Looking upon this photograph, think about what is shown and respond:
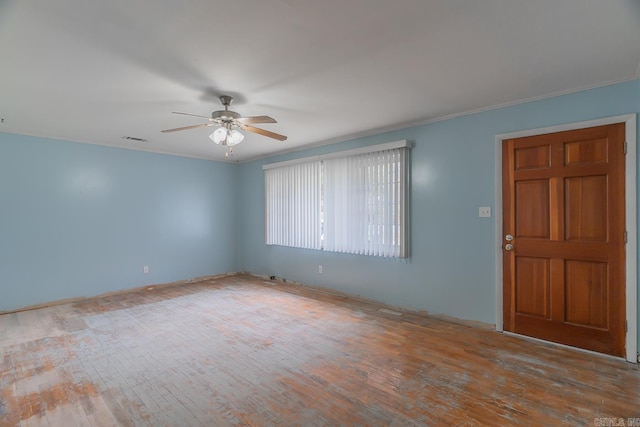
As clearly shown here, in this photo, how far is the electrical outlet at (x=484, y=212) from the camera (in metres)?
3.30

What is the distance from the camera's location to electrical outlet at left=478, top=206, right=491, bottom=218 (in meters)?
3.30

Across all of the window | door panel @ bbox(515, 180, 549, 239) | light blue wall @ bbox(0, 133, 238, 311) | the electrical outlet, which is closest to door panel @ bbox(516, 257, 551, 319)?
door panel @ bbox(515, 180, 549, 239)

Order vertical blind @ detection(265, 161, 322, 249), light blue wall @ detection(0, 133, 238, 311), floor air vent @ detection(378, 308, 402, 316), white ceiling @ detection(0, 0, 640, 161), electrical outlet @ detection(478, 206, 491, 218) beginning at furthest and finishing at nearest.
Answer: vertical blind @ detection(265, 161, 322, 249) → light blue wall @ detection(0, 133, 238, 311) → floor air vent @ detection(378, 308, 402, 316) → electrical outlet @ detection(478, 206, 491, 218) → white ceiling @ detection(0, 0, 640, 161)

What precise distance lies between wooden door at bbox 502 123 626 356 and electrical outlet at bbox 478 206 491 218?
0.15 metres

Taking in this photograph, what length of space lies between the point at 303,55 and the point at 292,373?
247 centimetres

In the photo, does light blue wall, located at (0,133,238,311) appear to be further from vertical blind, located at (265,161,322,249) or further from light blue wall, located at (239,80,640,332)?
light blue wall, located at (239,80,640,332)

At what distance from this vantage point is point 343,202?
180 inches

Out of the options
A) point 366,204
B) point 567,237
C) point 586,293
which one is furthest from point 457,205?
point 586,293

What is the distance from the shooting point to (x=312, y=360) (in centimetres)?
264

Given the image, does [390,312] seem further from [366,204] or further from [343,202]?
[343,202]

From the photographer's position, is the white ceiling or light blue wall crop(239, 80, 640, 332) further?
light blue wall crop(239, 80, 640, 332)

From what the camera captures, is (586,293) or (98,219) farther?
(98,219)

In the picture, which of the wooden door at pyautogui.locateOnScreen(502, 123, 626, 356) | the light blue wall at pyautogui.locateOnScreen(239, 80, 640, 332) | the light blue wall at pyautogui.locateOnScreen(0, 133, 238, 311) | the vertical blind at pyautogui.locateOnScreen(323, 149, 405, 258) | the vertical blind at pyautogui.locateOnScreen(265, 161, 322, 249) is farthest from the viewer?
the vertical blind at pyautogui.locateOnScreen(265, 161, 322, 249)

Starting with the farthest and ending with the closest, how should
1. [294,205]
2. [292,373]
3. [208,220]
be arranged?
1. [208,220]
2. [294,205]
3. [292,373]
